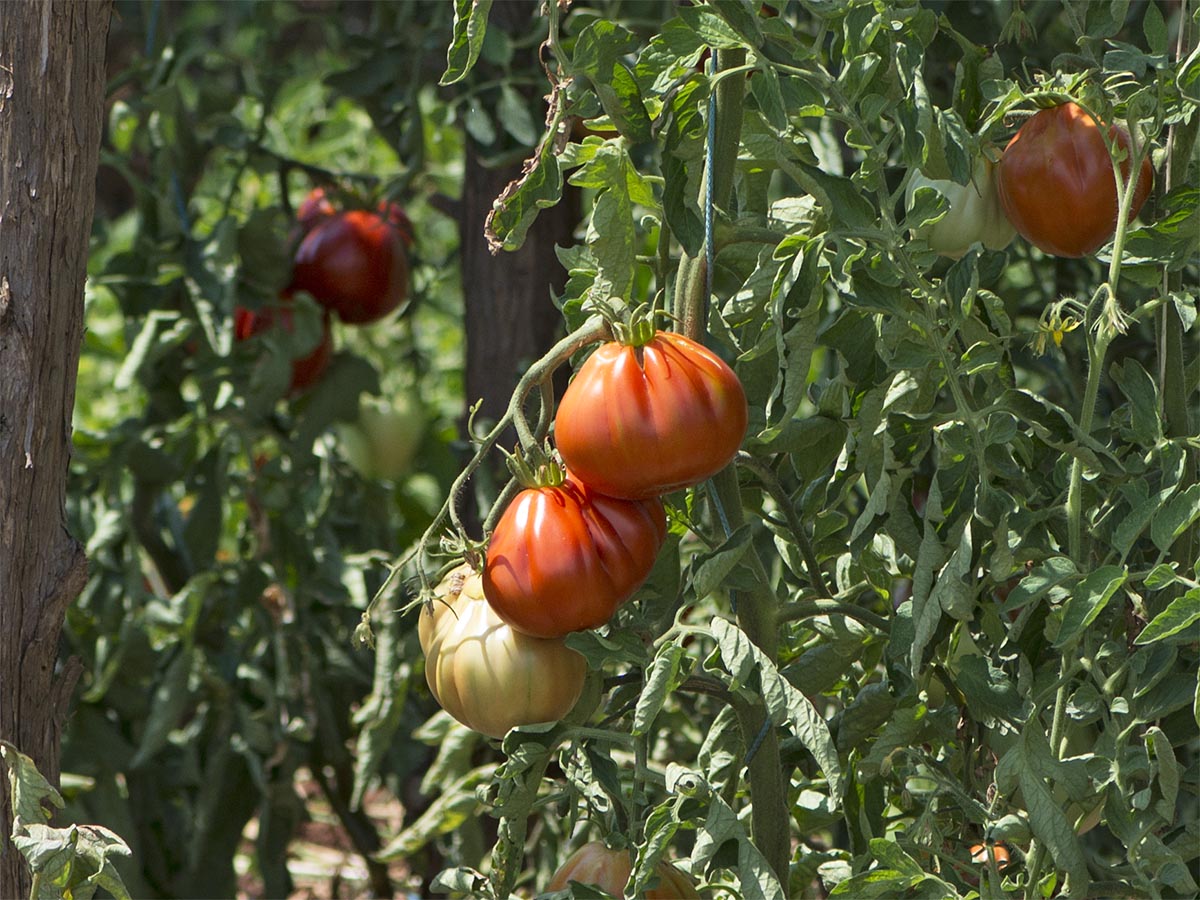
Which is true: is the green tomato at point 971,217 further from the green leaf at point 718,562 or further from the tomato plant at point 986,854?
the tomato plant at point 986,854

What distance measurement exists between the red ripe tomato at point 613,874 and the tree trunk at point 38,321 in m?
0.34

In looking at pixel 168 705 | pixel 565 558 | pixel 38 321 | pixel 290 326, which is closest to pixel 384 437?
pixel 290 326

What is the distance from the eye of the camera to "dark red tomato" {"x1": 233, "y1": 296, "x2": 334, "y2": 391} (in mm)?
1700

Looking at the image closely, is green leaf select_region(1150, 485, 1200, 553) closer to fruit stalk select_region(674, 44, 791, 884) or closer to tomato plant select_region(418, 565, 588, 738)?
fruit stalk select_region(674, 44, 791, 884)

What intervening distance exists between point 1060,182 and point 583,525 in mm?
370

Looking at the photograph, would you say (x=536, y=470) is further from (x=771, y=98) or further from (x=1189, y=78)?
(x=1189, y=78)

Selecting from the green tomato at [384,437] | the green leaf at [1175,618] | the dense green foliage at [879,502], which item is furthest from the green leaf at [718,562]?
the green tomato at [384,437]

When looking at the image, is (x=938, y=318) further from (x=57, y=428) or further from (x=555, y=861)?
(x=555, y=861)

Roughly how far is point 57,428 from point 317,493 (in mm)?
856

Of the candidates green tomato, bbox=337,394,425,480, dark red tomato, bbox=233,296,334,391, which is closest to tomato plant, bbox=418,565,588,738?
dark red tomato, bbox=233,296,334,391

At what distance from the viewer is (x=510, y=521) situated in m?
0.83

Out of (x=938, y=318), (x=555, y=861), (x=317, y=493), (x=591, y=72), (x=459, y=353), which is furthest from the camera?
(x=459, y=353)

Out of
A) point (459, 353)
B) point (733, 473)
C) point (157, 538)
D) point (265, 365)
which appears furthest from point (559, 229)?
point (459, 353)

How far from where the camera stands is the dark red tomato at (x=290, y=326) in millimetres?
1700
